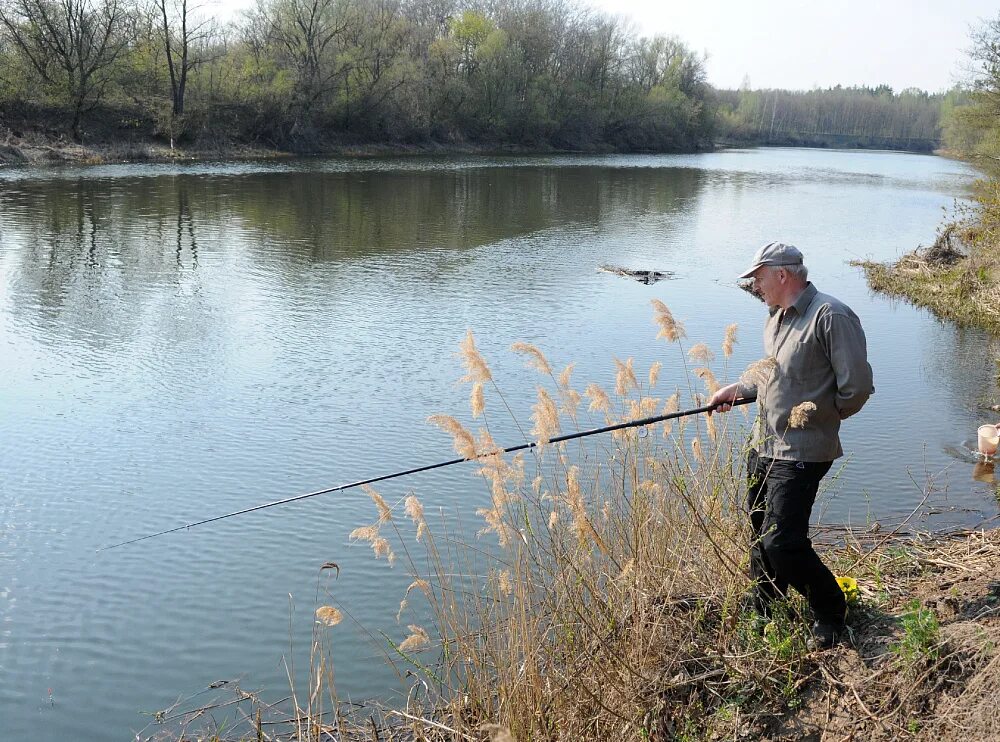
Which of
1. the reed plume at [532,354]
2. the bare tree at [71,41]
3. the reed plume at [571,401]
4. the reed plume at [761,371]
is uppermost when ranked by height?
the bare tree at [71,41]

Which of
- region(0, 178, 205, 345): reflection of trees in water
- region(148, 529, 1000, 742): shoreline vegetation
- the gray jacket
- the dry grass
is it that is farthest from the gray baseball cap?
the dry grass

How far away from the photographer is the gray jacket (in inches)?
139

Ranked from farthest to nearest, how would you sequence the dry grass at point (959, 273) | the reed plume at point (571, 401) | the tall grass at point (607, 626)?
the dry grass at point (959, 273), the reed plume at point (571, 401), the tall grass at point (607, 626)

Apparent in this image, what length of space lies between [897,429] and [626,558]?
206 inches

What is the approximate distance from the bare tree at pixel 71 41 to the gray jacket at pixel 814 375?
128 ft

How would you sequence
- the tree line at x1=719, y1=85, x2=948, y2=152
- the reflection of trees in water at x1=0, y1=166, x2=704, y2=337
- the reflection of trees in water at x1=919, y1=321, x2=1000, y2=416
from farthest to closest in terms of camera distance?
1. the tree line at x1=719, y1=85, x2=948, y2=152
2. the reflection of trees in water at x1=0, y1=166, x2=704, y2=337
3. the reflection of trees in water at x1=919, y1=321, x2=1000, y2=416

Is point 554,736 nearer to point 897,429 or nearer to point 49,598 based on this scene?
point 49,598

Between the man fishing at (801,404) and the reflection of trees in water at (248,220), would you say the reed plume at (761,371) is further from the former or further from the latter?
the reflection of trees in water at (248,220)

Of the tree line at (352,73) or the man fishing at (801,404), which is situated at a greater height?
the tree line at (352,73)

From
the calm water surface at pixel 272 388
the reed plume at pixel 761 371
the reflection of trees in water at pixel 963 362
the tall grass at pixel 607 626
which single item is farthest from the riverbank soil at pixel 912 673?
the reflection of trees in water at pixel 963 362

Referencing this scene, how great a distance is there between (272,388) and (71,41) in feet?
122

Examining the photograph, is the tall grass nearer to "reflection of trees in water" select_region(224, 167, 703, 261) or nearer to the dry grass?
the dry grass

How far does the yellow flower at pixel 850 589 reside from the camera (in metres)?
4.12

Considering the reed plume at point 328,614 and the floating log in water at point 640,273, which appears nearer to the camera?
the reed plume at point 328,614
